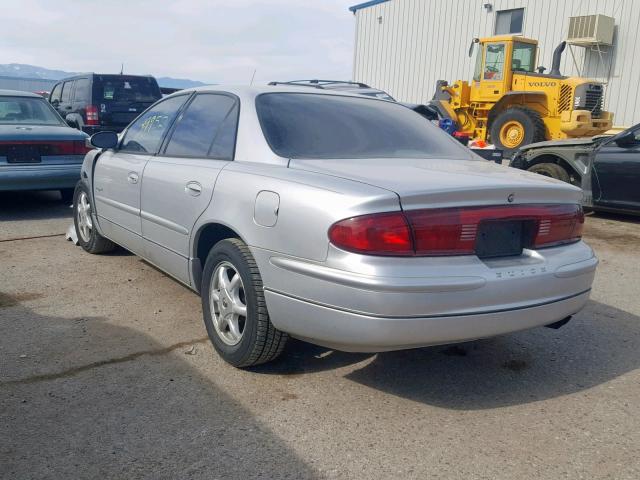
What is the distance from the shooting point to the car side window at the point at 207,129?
3.66 meters

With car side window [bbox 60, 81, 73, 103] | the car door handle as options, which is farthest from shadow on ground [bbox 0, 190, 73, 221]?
car side window [bbox 60, 81, 73, 103]

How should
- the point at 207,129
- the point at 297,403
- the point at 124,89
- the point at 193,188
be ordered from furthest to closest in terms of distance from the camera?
1. the point at 124,89
2. the point at 207,129
3. the point at 193,188
4. the point at 297,403

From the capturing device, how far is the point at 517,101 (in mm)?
14984

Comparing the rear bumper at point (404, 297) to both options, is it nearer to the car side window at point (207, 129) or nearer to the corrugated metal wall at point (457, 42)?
the car side window at point (207, 129)

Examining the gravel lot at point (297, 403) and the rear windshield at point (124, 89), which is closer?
the gravel lot at point (297, 403)

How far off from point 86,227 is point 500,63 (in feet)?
39.9

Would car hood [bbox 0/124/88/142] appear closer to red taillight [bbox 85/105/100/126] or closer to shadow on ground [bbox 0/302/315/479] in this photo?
shadow on ground [bbox 0/302/315/479]

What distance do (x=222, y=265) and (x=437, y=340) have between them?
1.29 meters

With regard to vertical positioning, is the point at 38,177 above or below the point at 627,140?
below

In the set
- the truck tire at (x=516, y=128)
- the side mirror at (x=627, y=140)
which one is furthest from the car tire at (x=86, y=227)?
the truck tire at (x=516, y=128)

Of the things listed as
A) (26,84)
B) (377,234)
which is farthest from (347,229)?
(26,84)

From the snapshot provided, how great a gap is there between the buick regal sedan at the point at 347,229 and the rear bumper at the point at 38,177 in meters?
3.90

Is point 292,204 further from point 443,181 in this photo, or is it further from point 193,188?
point 193,188

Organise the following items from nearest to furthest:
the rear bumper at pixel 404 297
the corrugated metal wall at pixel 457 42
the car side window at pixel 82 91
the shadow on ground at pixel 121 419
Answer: the shadow on ground at pixel 121 419
the rear bumper at pixel 404 297
the car side window at pixel 82 91
the corrugated metal wall at pixel 457 42
